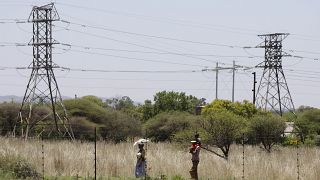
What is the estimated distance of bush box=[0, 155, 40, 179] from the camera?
19281 millimetres

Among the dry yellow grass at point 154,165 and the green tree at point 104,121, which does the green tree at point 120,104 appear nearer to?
the green tree at point 104,121

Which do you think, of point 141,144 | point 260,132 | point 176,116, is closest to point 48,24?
point 176,116

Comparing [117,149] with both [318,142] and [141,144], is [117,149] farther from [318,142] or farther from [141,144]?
[318,142]

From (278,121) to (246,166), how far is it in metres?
18.5

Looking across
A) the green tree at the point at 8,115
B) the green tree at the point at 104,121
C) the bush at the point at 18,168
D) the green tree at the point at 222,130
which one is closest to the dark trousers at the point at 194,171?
the bush at the point at 18,168

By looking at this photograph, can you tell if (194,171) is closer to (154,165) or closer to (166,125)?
(154,165)

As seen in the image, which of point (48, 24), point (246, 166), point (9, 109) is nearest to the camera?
point (246, 166)

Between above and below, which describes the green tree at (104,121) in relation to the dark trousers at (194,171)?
above

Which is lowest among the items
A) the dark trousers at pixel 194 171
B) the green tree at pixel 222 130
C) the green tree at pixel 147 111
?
the dark trousers at pixel 194 171

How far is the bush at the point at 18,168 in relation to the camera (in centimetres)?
1928

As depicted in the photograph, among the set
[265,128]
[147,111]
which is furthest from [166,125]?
[147,111]

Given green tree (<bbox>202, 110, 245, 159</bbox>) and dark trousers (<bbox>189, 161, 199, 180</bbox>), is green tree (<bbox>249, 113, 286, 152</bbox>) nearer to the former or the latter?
green tree (<bbox>202, 110, 245, 159</bbox>)

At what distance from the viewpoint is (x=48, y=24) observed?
4659 cm

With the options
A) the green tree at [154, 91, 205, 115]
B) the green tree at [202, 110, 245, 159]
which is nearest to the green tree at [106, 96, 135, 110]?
the green tree at [154, 91, 205, 115]
